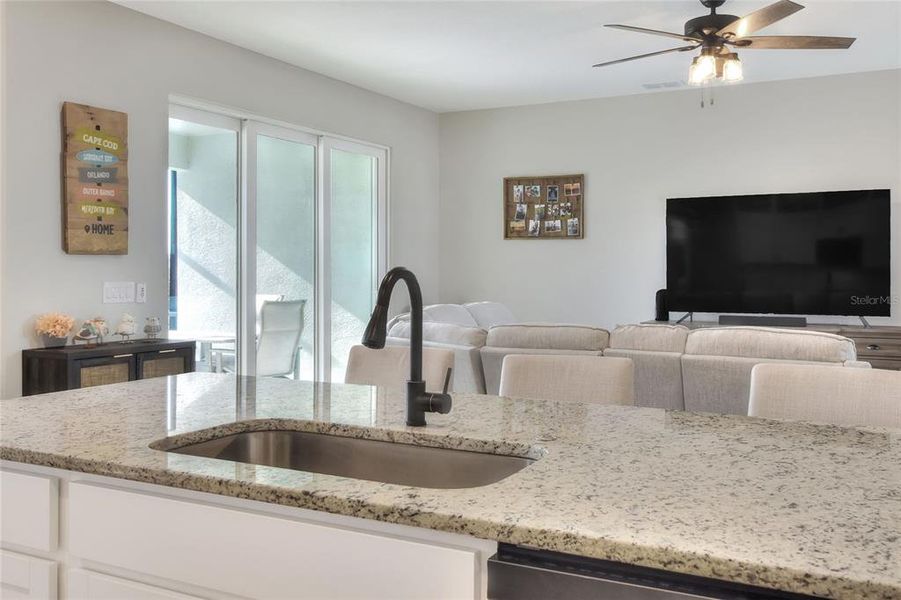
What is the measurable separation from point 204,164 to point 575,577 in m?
4.60

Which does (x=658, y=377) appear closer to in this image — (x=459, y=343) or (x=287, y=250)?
(x=459, y=343)

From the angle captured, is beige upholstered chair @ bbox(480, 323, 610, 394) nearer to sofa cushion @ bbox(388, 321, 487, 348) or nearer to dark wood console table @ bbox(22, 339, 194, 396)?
sofa cushion @ bbox(388, 321, 487, 348)

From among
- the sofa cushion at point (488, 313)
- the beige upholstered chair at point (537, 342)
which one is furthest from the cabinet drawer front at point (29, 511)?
the sofa cushion at point (488, 313)

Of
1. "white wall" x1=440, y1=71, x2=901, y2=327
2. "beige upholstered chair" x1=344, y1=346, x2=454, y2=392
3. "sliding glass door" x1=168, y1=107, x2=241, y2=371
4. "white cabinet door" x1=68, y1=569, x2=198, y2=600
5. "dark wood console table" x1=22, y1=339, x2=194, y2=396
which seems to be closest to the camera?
"white cabinet door" x1=68, y1=569, x2=198, y2=600

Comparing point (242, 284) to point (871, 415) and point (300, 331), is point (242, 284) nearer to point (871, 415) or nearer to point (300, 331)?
point (300, 331)

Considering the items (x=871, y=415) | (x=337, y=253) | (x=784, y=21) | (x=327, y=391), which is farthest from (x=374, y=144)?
(x=871, y=415)

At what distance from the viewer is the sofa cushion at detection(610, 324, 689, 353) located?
3.57 metres

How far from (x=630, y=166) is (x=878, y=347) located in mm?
2527

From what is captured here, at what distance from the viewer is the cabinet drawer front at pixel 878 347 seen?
5.45m

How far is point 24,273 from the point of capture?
3.88m

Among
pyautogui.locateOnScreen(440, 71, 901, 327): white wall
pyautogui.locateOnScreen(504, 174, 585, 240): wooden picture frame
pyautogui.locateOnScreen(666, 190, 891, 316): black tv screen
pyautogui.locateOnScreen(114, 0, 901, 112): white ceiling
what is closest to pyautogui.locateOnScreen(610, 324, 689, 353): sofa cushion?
pyautogui.locateOnScreen(114, 0, 901, 112): white ceiling

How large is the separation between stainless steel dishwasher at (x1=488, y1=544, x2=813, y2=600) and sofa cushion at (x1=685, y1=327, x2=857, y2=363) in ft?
8.64

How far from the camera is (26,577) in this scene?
1.47 metres

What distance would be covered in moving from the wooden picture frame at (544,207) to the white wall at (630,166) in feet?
0.24
